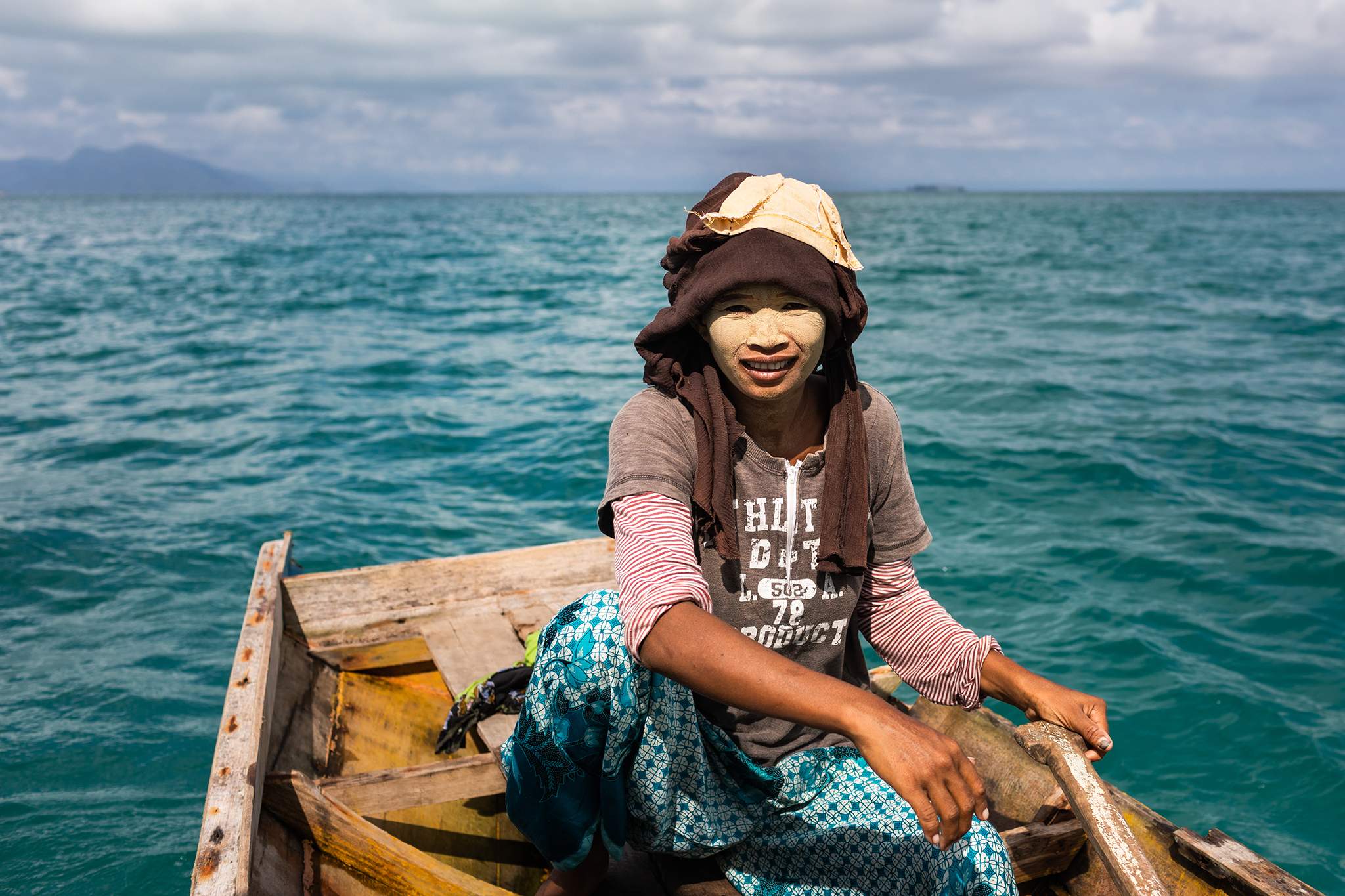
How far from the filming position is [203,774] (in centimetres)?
476

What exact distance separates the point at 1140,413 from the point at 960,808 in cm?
1025

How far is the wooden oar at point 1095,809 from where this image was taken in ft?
6.09

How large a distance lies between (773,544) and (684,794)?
0.58m

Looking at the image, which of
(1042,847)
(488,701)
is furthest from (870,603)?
(488,701)

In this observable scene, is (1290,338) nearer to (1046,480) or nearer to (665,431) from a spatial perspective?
(1046,480)

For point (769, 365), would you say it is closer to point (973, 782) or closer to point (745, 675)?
point (745, 675)

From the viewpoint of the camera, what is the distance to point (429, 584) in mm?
4477

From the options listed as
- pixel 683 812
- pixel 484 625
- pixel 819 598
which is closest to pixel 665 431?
pixel 819 598

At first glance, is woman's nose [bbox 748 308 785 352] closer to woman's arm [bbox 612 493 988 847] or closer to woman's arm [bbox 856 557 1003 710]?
woman's arm [bbox 612 493 988 847]

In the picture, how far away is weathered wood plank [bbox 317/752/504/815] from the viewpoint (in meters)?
2.86

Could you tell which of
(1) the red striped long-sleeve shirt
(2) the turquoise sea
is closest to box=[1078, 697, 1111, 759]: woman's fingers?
(1) the red striped long-sleeve shirt

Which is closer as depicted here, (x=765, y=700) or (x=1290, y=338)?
Result: (x=765, y=700)

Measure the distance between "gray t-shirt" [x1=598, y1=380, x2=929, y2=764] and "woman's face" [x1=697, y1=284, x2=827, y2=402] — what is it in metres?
0.16

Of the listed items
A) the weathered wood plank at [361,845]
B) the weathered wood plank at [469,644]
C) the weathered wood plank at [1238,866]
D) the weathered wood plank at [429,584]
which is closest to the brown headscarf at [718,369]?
the weathered wood plank at [361,845]
